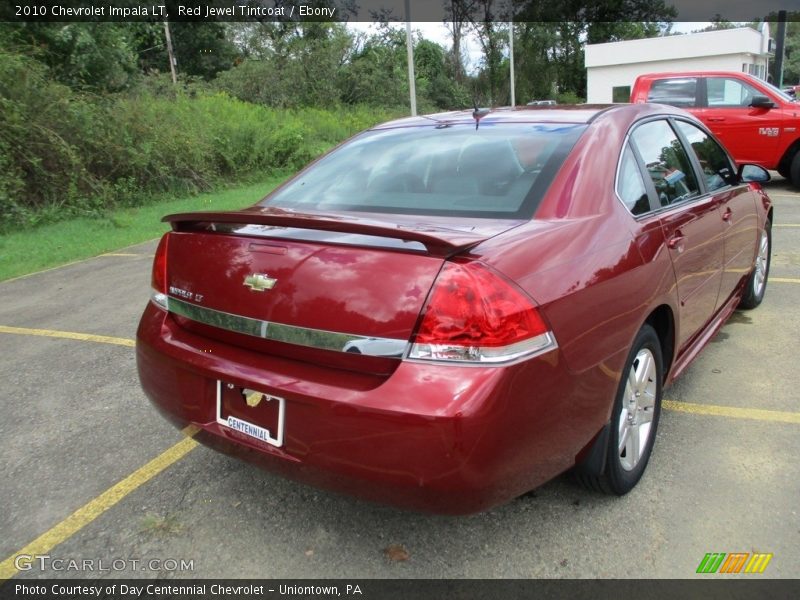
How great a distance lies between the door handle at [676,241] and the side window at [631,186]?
178mm

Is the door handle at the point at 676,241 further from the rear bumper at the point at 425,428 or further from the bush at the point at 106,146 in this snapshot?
the bush at the point at 106,146

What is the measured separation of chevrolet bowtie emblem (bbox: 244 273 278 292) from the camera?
86.4 inches

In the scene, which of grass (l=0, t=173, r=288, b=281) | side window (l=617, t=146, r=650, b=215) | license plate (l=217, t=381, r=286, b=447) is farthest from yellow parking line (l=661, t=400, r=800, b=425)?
grass (l=0, t=173, r=288, b=281)

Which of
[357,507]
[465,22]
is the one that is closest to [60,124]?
[357,507]

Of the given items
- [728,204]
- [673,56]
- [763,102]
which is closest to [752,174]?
[728,204]

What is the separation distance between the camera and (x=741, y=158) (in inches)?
414

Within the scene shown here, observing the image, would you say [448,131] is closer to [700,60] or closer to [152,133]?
[152,133]

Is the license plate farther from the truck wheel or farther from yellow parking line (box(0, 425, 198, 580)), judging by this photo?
the truck wheel

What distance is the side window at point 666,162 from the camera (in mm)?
3107

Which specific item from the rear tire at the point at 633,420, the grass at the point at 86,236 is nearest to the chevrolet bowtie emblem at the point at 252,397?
the rear tire at the point at 633,420

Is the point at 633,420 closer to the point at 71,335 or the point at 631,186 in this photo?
the point at 631,186

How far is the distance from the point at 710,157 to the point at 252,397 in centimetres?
326

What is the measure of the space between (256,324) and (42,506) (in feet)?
4.59

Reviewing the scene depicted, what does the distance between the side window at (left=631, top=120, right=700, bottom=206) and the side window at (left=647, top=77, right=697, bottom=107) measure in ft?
27.1
